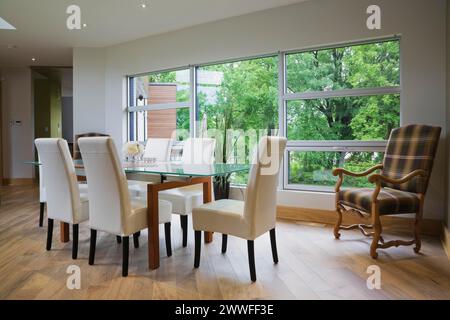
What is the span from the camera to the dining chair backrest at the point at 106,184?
203 cm

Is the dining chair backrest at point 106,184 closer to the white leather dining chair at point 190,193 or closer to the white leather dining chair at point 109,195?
the white leather dining chair at point 109,195

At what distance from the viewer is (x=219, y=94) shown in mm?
4582

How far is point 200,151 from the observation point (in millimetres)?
3518

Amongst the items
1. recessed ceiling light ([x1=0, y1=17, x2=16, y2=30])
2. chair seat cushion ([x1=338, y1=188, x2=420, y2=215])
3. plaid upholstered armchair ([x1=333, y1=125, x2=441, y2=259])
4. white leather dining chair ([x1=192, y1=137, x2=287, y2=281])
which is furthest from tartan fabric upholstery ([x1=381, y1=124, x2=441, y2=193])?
recessed ceiling light ([x1=0, y1=17, x2=16, y2=30])

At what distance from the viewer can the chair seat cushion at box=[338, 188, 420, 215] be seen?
249cm

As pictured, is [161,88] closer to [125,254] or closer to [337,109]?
[337,109]

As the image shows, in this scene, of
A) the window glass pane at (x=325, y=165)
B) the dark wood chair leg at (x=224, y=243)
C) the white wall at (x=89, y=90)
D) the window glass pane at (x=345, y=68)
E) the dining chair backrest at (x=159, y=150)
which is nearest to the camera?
the dark wood chair leg at (x=224, y=243)

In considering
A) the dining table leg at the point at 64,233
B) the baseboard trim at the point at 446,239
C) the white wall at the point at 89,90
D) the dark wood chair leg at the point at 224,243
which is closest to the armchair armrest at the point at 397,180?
the baseboard trim at the point at 446,239

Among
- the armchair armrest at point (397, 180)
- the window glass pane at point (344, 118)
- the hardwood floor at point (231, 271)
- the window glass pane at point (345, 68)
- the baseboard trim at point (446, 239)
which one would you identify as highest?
the window glass pane at point (345, 68)

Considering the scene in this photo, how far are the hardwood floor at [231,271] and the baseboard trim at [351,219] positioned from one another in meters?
0.17

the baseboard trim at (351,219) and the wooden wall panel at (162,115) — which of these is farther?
the wooden wall panel at (162,115)

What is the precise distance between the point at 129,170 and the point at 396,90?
2.83 meters

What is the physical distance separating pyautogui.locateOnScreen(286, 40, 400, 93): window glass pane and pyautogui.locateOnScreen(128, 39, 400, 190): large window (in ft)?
0.03

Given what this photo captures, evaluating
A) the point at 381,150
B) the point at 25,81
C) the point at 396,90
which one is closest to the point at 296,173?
the point at 381,150
